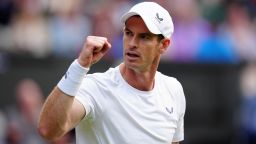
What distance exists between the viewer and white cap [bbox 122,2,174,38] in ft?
20.4

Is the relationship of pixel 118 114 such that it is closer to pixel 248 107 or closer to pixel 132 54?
pixel 132 54

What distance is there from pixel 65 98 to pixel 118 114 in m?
0.58

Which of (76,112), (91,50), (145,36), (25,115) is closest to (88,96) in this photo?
(76,112)

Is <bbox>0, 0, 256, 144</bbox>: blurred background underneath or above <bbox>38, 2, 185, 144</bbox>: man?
underneath

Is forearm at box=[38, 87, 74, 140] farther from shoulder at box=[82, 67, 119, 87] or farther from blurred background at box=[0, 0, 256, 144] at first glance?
blurred background at box=[0, 0, 256, 144]

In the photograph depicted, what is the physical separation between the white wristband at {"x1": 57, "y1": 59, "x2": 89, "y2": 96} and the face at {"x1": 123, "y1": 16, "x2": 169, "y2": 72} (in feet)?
1.58

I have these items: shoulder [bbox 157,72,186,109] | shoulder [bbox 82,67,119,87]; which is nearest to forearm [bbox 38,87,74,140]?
shoulder [bbox 82,67,119,87]

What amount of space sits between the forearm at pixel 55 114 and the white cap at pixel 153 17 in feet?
2.43

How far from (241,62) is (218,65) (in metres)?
0.56

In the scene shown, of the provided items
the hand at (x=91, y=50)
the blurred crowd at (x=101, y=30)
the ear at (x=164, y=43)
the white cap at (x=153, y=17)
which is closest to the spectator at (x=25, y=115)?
the blurred crowd at (x=101, y=30)

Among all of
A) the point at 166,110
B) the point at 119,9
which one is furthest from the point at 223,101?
the point at 166,110

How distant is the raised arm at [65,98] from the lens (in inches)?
229

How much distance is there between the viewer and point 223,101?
39.8ft

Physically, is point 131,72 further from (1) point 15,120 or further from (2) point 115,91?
(1) point 15,120
